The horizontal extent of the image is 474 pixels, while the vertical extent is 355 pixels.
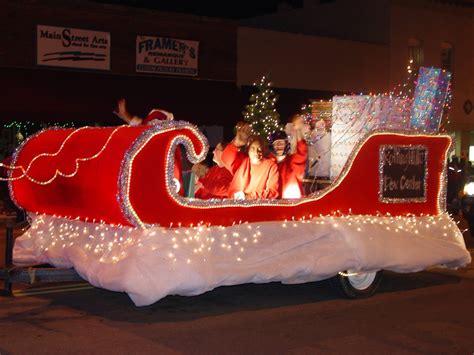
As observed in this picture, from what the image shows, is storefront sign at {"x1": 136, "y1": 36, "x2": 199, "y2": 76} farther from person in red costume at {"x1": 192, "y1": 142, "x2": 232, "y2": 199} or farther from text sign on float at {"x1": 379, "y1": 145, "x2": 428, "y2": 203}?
text sign on float at {"x1": 379, "y1": 145, "x2": 428, "y2": 203}

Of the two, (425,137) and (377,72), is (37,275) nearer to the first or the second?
(425,137)

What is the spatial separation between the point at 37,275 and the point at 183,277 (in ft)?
4.57

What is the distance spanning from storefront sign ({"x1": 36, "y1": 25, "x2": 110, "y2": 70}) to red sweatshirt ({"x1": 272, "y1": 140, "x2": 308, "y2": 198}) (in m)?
11.6

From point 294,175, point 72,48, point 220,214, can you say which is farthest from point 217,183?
point 72,48

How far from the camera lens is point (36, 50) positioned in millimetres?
18719

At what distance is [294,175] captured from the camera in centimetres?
866

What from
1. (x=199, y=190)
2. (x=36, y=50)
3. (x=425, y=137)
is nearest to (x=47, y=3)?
(x=36, y=50)

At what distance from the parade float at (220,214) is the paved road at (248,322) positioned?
36cm

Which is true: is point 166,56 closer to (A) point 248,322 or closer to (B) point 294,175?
(B) point 294,175

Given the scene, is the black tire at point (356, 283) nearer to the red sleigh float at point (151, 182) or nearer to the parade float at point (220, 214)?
the parade float at point (220, 214)

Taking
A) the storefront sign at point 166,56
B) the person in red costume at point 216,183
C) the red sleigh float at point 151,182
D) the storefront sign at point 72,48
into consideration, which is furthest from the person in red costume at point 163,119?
the storefront sign at point 166,56

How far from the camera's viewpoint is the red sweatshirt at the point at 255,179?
866 cm

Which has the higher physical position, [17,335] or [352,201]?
[352,201]

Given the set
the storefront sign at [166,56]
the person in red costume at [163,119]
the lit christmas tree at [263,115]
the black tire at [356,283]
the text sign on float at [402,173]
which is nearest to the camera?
the person in red costume at [163,119]
